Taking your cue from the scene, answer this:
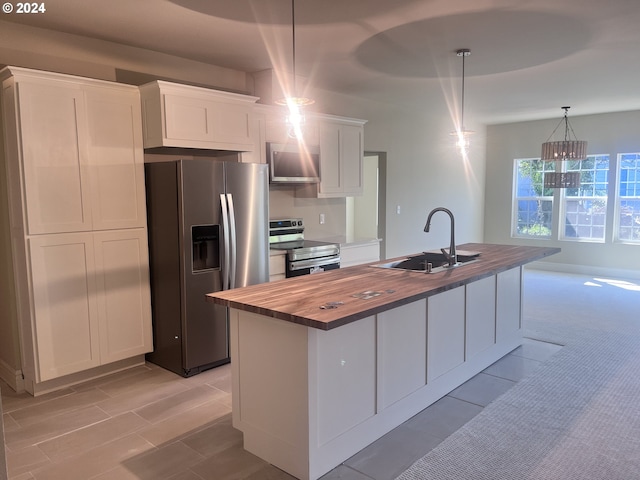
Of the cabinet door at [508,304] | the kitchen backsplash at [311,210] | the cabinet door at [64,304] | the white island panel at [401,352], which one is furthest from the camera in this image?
the kitchen backsplash at [311,210]

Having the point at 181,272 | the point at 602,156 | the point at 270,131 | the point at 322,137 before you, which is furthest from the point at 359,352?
the point at 602,156

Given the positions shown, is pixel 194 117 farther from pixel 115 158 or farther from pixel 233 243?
pixel 233 243

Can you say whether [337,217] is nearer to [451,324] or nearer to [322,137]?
[322,137]

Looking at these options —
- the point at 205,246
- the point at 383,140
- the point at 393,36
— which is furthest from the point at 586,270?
the point at 205,246

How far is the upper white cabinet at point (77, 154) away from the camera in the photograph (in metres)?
3.12

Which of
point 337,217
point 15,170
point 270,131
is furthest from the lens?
point 337,217

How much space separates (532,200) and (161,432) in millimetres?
7673

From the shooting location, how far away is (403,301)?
7.99 ft

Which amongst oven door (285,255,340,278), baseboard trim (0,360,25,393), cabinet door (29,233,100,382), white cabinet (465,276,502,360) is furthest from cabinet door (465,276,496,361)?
baseboard trim (0,360,25,393)

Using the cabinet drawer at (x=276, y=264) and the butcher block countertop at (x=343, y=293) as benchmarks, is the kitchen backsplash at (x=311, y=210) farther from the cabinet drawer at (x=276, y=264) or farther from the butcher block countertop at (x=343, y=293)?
the butcher block countertop at (x=343, y=293)

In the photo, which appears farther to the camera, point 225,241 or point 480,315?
point 225,241

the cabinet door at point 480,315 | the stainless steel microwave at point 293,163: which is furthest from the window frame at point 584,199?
the cabinet door at point 480,315

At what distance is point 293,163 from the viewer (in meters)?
4.77

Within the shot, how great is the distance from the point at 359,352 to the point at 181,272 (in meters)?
1.71
